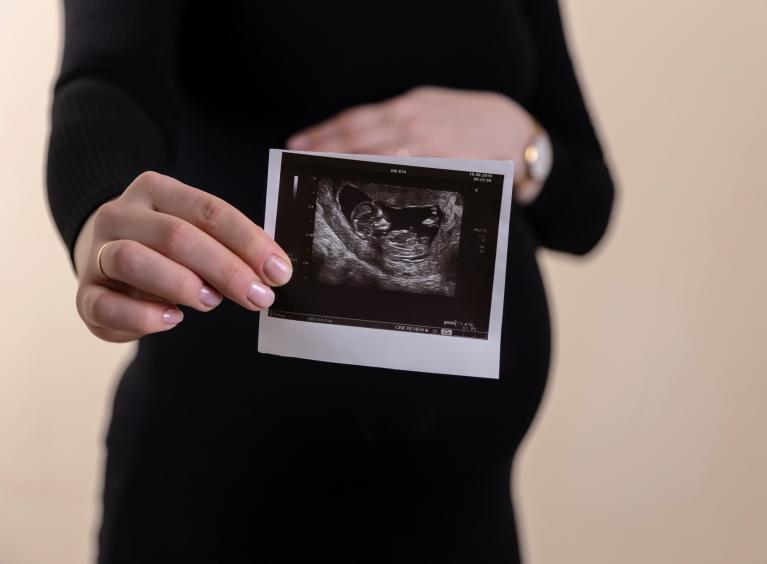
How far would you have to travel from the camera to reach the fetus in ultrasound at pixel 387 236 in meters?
0.55

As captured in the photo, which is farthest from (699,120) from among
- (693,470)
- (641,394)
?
(693,470)

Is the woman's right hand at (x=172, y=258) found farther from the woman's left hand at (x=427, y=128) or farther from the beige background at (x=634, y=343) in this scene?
the beige background at (x=634, y=343)

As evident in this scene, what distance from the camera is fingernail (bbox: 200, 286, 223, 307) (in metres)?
0.48

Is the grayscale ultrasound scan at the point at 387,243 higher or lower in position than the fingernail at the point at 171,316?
higher

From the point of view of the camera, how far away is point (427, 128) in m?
0.75

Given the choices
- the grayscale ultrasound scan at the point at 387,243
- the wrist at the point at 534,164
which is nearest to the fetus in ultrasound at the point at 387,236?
the grayscale ultrasound scan at the point at 387,243

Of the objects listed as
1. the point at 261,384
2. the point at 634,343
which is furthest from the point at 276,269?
the point at 634,343

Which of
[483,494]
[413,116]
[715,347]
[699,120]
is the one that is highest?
[699,120]

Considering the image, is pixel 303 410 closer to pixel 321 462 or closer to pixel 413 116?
pixel 321 462

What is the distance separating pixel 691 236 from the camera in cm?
159

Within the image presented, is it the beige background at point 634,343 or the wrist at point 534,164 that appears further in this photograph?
the beige background at point 634,343

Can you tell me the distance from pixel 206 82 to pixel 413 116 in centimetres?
21

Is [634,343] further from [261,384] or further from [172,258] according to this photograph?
[172,258]

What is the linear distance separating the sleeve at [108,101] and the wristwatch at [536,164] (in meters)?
0.40
